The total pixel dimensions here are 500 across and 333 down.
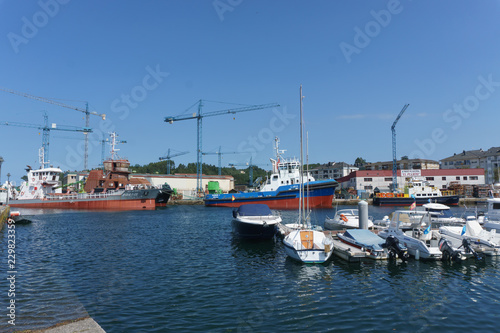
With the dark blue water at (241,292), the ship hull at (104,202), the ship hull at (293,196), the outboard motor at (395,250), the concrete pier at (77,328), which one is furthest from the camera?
the ship hull at (104,202)

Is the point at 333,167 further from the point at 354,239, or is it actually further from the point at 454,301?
the point at 454,301

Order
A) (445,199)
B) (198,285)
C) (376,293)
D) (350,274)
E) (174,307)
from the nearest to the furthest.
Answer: (174,307)
(376,293)
(198,285)
(350,274)
(445,199)

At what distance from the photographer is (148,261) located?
1981 cm

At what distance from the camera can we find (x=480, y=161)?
374 feet

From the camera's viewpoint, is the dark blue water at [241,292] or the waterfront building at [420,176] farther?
the waterfront building at [420,176]

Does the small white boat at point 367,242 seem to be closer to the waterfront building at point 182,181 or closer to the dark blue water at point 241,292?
the dark blue water at point 241,292

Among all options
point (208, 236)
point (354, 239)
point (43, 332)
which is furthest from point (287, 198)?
point (43, 332)

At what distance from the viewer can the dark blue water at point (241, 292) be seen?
35.5ft

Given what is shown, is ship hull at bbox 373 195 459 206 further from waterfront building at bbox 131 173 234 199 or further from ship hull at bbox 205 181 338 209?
waterfront building at bbox 131 173 234 199

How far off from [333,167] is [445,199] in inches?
A: 2566

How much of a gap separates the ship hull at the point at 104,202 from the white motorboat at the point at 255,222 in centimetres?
4152

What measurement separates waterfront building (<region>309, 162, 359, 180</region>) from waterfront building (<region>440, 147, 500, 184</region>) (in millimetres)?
35922

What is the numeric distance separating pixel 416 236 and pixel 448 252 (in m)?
2.06
